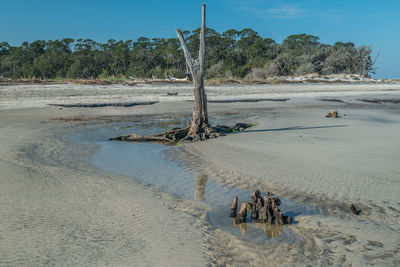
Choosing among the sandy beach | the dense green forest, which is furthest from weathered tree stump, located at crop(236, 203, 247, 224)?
the dense green forest

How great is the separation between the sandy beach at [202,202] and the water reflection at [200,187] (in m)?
0.13

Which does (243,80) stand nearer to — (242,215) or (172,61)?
(172,61)

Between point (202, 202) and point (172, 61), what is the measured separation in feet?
144

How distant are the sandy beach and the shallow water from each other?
5.4 inches

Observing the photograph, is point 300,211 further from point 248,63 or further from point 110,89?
point 248,63

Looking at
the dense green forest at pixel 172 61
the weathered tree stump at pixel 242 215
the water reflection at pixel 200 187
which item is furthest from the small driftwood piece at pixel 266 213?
the dense green forest at pixel 172 61

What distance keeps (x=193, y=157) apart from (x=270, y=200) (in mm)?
3924

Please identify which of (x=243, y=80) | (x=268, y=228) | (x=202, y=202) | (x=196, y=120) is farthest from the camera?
(x=243, y=80)

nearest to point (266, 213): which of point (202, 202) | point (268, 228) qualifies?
point (268, 228)

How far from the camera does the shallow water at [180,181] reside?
4.48 meters

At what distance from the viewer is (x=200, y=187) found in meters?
6.29

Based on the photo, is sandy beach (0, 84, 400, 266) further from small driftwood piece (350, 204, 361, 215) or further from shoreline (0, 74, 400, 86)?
shoreline (0, 74, 400, 86)

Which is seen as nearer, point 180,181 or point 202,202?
point 202,202

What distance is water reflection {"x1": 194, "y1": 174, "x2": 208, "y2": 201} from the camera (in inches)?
229
